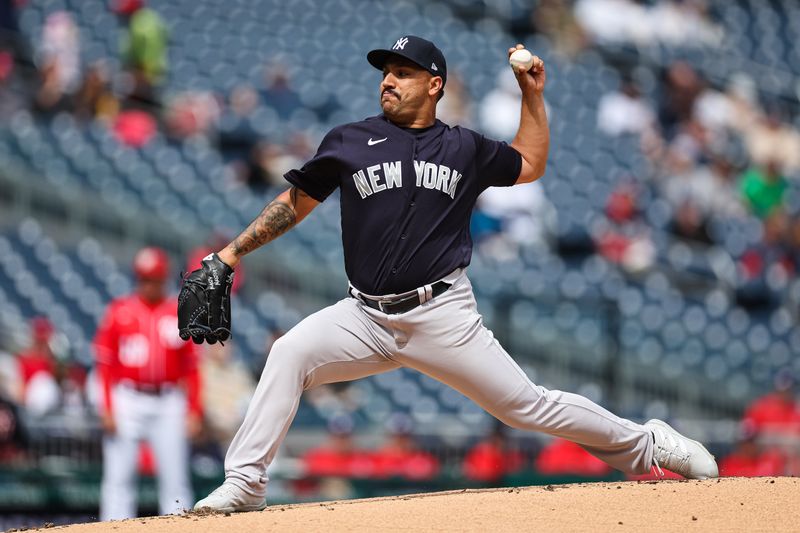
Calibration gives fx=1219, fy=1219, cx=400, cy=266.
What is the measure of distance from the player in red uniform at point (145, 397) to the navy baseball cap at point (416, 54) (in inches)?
115

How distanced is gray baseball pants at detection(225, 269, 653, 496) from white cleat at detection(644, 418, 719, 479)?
0.46 meters

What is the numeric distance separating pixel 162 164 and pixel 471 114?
3.41 m

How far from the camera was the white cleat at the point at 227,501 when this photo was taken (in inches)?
159

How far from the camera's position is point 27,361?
8.36 meters

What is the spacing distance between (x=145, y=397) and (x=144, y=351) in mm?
256

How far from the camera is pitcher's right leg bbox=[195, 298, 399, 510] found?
160 inches

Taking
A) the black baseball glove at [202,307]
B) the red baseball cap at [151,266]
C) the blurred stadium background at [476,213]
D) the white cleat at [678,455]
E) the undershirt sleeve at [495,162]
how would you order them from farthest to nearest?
1. the blurred stadium background at [476,213]
2. the red baseball cap at [151,266]
3. the white cleat at [678,455]
4. the undershirt sleeve at [495,162]
5. the black baseball glove at [202,307]

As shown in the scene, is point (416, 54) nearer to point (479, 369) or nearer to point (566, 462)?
point (479, 369)

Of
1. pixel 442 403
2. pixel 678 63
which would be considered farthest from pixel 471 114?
pixel 442 403

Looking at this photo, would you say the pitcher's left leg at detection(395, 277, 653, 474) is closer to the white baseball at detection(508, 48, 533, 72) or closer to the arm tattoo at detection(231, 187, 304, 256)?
the arm tattoo at detection(231, 187, 304, 256)

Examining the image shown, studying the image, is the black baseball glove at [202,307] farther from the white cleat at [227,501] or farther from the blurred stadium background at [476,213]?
the blurred stadium background at [476,213]

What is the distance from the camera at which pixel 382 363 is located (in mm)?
4219

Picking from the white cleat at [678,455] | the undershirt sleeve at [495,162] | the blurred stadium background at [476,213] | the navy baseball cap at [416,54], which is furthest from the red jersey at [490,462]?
the navy baseball cap at [416,54]

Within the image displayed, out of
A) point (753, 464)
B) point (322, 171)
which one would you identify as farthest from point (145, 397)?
point (753, 464)
